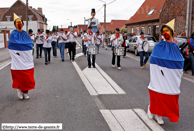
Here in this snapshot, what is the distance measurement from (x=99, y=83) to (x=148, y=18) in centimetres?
3121

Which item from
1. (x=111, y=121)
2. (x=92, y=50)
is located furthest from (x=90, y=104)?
(x=92, y=50)

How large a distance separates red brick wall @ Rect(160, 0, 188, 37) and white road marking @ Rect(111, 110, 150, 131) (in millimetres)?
19153

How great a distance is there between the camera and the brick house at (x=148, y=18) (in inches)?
1390

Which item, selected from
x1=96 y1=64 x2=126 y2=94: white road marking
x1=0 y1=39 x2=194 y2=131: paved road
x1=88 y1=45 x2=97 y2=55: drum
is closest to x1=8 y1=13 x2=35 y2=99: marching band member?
x1=0 y1=39 x2=194 y2=131: paved road

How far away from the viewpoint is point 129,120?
491 cm

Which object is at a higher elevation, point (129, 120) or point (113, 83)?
point (113, 83)

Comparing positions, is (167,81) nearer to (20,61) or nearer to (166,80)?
(166,80)

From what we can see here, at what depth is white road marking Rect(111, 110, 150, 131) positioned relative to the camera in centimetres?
450

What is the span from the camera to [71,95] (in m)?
6.78

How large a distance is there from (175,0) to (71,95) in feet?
66.6

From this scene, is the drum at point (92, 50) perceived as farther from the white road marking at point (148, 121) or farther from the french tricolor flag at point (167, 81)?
the french tricolor flag at point (167, 81)

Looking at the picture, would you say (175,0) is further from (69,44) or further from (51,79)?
(51,79)

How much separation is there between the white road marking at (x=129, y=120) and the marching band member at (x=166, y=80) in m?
0.38

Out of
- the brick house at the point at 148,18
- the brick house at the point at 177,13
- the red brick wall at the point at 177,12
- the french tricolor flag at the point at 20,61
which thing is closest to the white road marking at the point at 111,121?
the french tricolor flag at the point at 20,61
